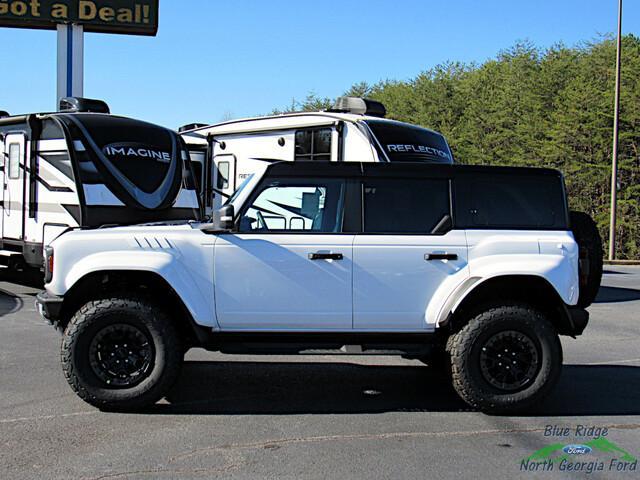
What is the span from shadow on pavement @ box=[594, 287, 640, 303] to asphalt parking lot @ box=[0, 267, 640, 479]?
6.00m

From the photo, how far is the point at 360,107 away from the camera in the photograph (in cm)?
1381

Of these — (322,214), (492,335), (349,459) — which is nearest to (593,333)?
(492,335)

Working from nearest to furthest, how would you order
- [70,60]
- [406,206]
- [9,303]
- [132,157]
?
1. [406,206]
2. [132,157]
3. [9,303]
4. [70,60]

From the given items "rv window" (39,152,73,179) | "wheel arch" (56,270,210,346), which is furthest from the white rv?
"wheel arch" (56,270,210,346)

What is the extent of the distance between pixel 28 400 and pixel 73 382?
2.26 feet

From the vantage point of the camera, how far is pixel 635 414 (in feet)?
19.6

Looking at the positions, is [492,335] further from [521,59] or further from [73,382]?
[521,59]

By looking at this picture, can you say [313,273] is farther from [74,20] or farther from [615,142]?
A: [615,142]

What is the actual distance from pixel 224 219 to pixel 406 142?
689cm

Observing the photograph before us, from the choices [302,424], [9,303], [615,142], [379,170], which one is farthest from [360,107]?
[615,142]

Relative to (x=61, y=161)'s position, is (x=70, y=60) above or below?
above

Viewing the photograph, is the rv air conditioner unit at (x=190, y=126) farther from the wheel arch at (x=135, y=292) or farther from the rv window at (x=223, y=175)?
the wheel arch at (x=135, y=292)

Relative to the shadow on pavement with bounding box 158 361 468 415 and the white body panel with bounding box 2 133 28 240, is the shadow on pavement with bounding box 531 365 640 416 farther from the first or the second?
the white body panel with bounding box 2 133 28 240

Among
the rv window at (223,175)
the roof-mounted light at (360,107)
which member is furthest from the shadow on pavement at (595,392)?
the rv window at (223,175)
